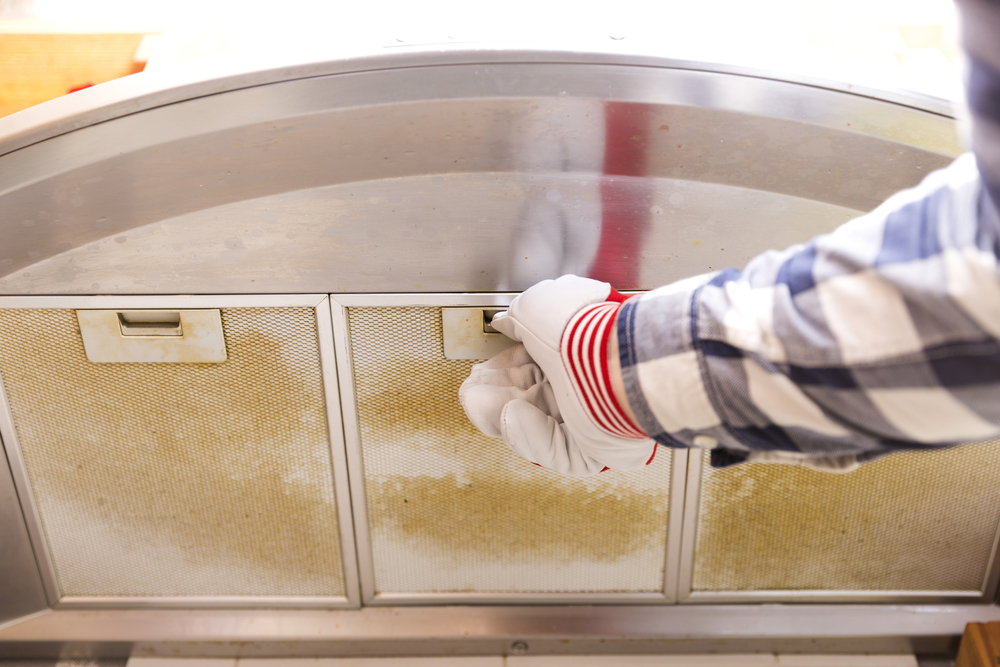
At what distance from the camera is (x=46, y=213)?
3.15 ft

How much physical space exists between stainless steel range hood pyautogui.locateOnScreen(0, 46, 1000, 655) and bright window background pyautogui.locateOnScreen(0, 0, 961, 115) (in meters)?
0.04

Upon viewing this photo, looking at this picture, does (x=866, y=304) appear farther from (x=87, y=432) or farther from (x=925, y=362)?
(x=87, y=432)

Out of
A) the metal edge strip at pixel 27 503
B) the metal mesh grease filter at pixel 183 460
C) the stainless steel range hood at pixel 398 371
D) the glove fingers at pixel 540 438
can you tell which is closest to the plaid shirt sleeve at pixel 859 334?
the glove fingers at pixel 540 438

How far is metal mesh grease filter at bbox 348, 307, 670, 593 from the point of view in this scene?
3.63 feet

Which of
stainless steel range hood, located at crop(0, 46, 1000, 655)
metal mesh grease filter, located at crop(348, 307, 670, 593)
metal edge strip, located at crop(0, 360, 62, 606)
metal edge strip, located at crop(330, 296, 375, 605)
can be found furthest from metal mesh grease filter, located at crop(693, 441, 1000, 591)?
metal edge strip, located at crop(0, 360, 62, 606)

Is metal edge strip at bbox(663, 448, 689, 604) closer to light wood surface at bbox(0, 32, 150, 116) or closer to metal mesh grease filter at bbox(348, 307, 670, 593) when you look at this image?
metal mesh grease filter at bbox(348, 307, 670, 593)

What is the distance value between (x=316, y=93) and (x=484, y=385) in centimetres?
45

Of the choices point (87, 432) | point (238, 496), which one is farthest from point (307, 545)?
point (87, 432)

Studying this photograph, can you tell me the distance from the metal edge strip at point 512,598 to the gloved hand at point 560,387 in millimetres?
490

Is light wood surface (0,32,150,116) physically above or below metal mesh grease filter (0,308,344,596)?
above

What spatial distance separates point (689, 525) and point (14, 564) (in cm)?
125

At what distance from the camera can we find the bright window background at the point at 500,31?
35.6 inches

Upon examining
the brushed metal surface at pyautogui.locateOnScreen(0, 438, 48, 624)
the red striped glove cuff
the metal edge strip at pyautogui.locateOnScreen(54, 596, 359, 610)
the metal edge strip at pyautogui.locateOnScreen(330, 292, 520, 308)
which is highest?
the red striped glove cuff

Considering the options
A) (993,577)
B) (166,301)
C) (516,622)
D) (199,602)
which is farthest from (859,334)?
(199,602)
